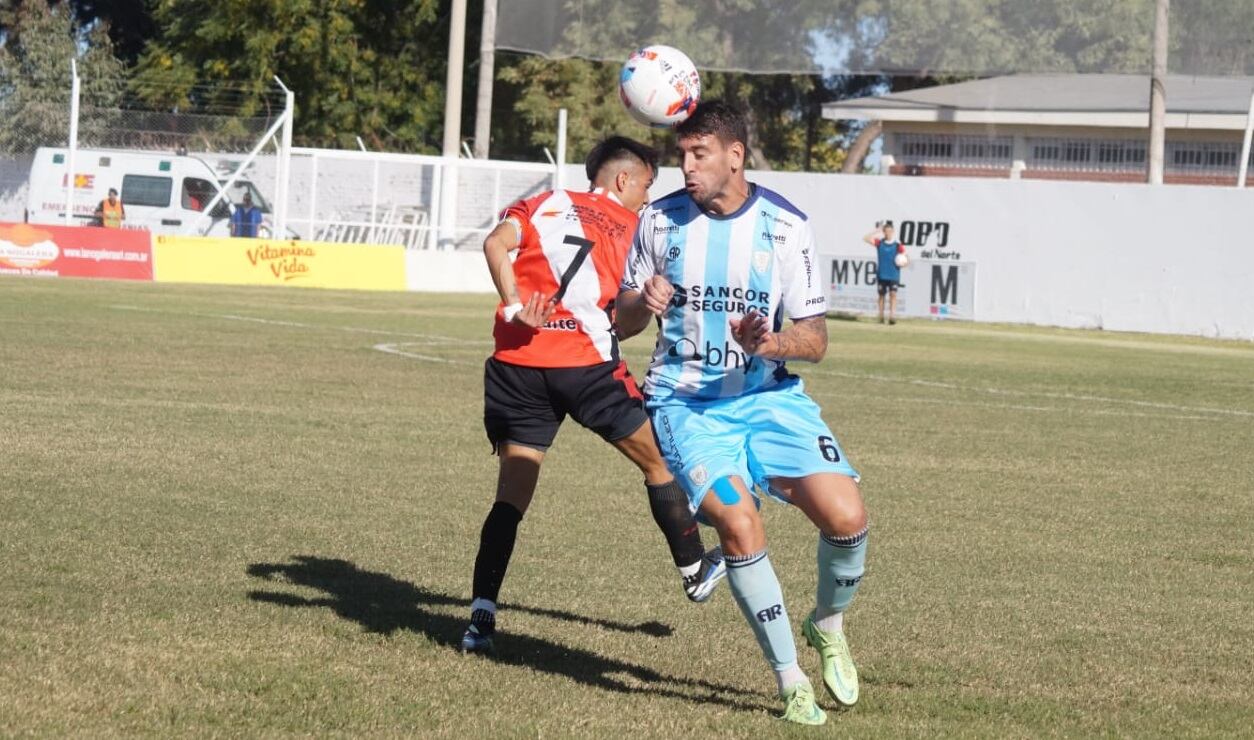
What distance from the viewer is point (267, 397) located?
14.7 meters

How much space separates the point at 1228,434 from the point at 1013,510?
18.3 ft

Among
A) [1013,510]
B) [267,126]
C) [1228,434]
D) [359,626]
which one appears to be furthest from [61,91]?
[359,626]

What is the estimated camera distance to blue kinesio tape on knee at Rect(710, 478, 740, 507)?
18.5 feet

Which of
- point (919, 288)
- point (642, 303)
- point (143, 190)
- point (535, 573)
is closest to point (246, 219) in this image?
point (143, 190)

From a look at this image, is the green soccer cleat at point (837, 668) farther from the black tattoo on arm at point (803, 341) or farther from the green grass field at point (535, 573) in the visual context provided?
the black tattoo on arm at point (803, 341)

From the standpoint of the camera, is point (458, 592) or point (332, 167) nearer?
point (458, 592)

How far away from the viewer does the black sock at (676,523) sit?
7074mm

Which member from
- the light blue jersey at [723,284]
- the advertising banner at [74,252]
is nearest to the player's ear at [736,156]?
the light blue jersey at [723,284]

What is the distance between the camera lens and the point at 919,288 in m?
33.4

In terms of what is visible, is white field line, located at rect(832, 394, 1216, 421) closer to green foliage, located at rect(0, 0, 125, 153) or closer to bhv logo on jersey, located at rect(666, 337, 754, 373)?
bhv logo on jersey, located at rect(666, 337, 754, 373)

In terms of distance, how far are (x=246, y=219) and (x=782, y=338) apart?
3199cm

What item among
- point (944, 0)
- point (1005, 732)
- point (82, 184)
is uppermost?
→ point (944, 0)

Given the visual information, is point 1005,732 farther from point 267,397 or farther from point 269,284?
point 269,284

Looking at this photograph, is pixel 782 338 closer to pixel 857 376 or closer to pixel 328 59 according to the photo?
pixel 857 376
